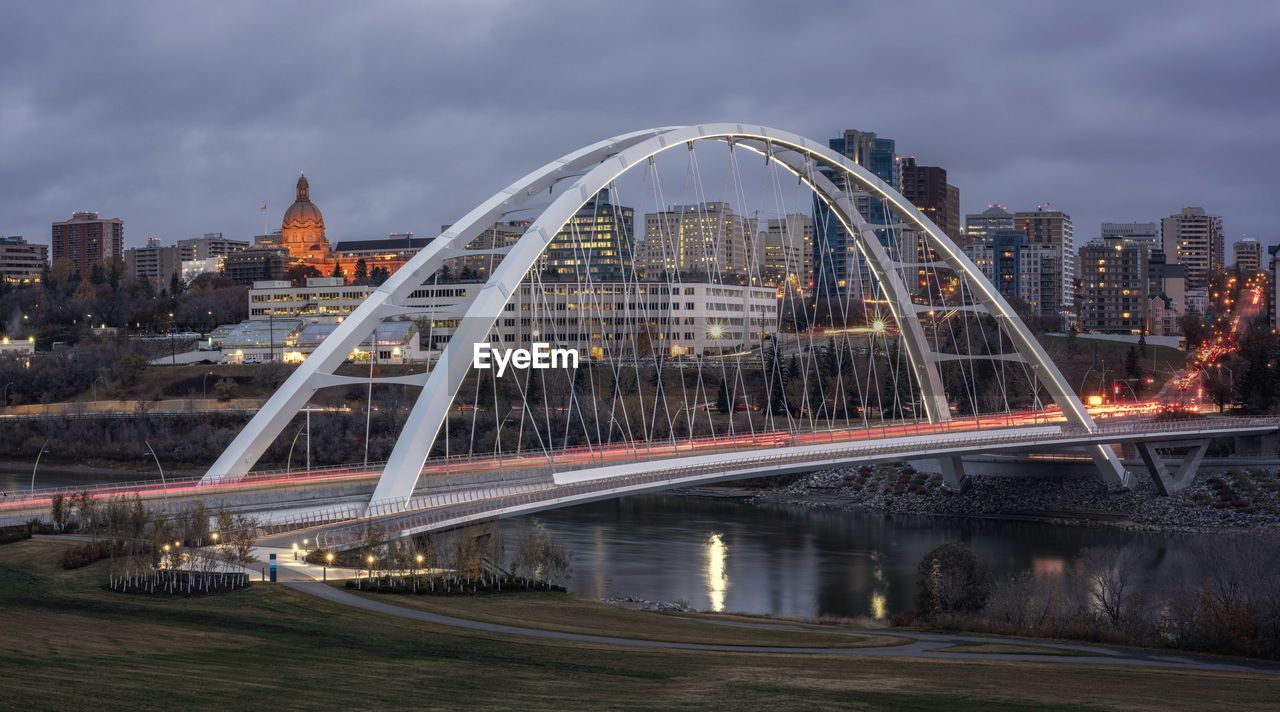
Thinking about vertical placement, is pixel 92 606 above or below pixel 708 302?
below

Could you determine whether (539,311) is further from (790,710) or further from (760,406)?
(790,710)

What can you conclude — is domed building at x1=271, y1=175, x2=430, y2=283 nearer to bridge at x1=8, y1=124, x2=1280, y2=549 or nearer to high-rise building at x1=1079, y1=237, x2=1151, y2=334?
bridge at x1=8, y1=124, x2=1280, y2=549

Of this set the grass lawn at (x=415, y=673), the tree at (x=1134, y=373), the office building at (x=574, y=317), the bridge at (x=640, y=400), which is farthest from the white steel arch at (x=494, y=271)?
the tree at (x=1134, y=373)

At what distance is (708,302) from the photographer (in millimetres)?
102625

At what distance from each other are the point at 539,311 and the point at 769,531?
41970 mm

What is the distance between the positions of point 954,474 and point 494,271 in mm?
31498

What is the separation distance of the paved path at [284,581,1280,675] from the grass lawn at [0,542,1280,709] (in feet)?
2.70

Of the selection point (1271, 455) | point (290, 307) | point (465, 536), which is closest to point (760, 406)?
point (1271, 455)

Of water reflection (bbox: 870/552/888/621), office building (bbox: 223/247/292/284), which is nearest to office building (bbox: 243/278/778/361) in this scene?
water reflection (bbox: 870/552/888/621)

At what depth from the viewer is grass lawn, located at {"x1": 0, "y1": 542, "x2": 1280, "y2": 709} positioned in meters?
17.9

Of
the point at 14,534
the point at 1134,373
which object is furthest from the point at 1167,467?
the point at 14,534

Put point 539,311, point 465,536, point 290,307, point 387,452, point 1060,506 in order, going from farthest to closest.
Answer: point 290,307, point 539,311, point 387,452, point 1060,506, point 465,536

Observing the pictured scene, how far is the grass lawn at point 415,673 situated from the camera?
17.9 meters

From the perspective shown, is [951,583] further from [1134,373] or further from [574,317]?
[1134,373]
